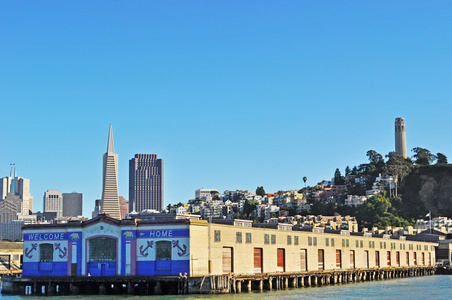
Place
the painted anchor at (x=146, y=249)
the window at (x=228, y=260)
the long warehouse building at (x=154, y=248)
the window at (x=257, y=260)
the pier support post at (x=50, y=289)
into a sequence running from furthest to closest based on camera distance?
the window at (x=257, y=260)
the window at (x=228, y=260)
the pier support post at (x=50, y=289)
the painted anchor at (x=146, y=249)
the long warehouse building at (x=154, y=248)

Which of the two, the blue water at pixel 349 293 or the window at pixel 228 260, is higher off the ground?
the window at pixel 228 260

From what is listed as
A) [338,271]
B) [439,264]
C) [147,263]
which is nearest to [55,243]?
[147,263]

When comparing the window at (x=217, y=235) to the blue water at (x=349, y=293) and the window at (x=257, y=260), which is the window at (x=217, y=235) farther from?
the window at (x=257, y=260)

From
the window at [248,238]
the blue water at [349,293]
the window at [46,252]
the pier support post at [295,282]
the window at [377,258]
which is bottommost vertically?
the blue water at [349,293]

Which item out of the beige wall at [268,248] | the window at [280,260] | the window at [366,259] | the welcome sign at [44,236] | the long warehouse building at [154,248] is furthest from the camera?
the window at [366,259]

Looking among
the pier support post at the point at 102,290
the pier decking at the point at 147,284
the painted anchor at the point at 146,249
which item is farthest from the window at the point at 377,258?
Result: the pier support post at the point at 102,290

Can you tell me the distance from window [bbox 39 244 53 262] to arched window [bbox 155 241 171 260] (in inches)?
584

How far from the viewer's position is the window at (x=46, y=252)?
82688 millimetres

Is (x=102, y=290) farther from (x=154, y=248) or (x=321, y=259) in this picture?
(x=321, y=259)

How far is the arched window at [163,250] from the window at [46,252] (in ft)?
48.6

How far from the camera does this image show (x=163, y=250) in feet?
253

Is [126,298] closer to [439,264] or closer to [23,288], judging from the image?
[23,288]

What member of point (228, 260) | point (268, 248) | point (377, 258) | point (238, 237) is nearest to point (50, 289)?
point (228, 260)

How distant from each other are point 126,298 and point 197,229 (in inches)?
456
